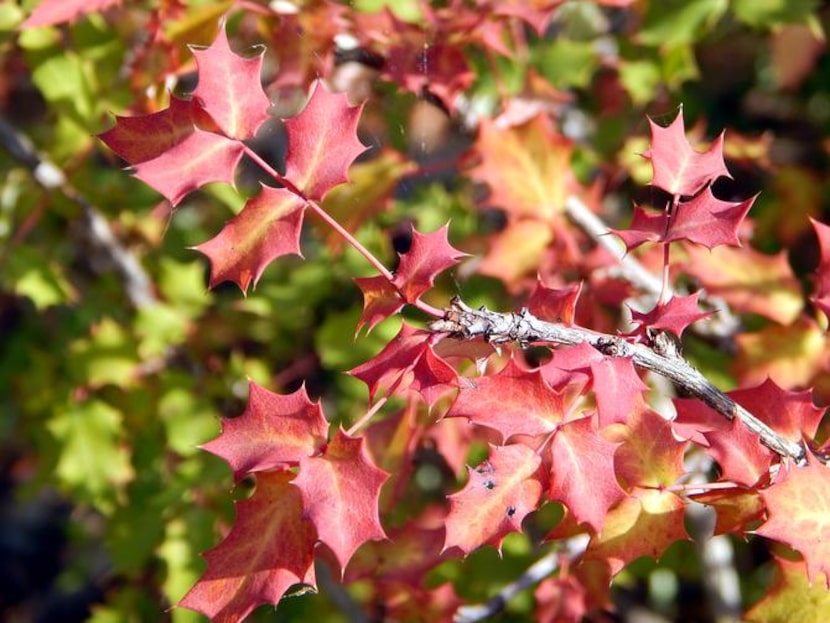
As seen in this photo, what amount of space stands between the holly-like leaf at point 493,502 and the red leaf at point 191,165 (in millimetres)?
353

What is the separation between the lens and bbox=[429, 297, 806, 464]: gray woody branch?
0.88 m

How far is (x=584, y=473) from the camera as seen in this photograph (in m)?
0.87

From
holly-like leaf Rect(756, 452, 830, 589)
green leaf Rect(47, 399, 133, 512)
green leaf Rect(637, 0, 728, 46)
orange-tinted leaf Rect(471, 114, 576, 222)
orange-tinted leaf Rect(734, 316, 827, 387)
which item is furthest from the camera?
green leaf Rect(47, 399, 133, 512)

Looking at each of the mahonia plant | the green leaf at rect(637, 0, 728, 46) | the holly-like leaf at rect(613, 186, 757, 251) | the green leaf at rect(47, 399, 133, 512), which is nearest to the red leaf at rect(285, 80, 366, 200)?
the mahonia plant

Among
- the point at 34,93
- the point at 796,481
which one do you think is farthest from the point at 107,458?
the point at 34,93

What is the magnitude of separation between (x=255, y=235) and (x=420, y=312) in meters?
0.79

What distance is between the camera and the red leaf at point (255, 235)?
0.94 m

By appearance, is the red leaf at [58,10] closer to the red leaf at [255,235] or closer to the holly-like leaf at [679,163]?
the red leaf at [255,235]

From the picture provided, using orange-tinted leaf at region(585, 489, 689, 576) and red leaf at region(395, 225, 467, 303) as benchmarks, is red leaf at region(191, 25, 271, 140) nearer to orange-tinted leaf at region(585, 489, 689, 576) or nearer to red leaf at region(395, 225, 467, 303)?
red leaf at region(395, 225, 467, 303)

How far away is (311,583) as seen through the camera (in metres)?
0.89

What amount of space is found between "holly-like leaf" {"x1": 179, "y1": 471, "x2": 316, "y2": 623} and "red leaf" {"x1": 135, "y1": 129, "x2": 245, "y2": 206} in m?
0.29

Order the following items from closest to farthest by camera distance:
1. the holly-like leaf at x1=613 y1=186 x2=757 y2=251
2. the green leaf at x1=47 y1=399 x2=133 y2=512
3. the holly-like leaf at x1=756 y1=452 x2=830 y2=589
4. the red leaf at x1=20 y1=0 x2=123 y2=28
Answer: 1. the holly-like leaf at x1=756 y1=452 x2=830 y2=589
2. the holly-like leaf at x1=613 y1=186 x2=757 y2=251
3. the red leaf at x1=20 y1=0 x2=123 y2=28
4. the green leaf at x1=47 y1=399 x2=133 y2=512

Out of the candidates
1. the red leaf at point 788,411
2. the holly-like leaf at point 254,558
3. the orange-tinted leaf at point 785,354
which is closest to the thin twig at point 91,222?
the holly-like leaf at point 254,558

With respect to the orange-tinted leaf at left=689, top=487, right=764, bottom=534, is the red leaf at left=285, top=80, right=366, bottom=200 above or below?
above
